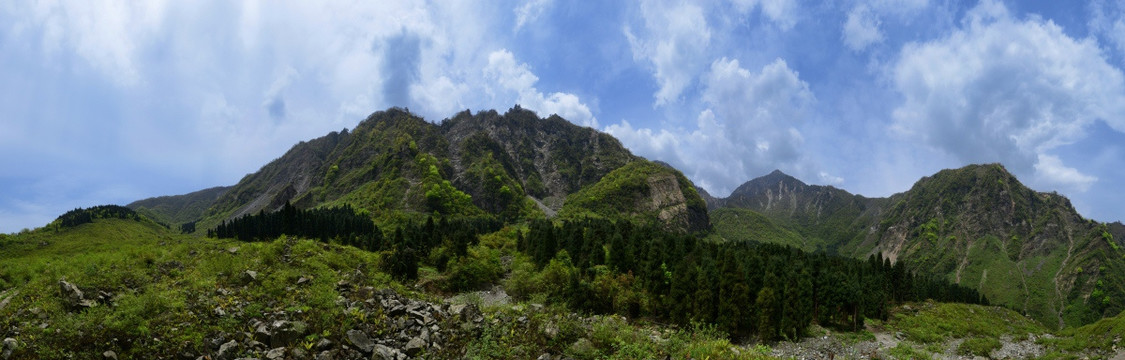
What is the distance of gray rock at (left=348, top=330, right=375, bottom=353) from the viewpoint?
47.1 ft

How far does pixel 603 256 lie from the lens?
2098 inches

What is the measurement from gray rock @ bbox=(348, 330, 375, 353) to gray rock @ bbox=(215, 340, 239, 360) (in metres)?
3.27

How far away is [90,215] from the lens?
154500mm

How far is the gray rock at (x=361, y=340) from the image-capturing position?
14.4 meters

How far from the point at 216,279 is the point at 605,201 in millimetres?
183381

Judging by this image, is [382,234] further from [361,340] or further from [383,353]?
[383,353]

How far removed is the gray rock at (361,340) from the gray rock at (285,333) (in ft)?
5.00

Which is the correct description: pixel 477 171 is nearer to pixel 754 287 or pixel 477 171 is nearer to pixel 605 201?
pixel 605 201

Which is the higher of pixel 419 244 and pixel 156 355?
pixel 419 244

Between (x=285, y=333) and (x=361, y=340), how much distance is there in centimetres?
237

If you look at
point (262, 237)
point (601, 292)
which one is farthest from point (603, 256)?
point (262, 237)

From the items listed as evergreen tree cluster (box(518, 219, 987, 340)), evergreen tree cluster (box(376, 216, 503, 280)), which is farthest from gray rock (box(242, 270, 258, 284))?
evergreen tree cluster (box(518, 219, 987, 340))

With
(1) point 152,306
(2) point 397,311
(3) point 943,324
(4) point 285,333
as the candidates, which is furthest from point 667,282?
(3) point 943,324

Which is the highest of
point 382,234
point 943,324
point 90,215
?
point 90,215
